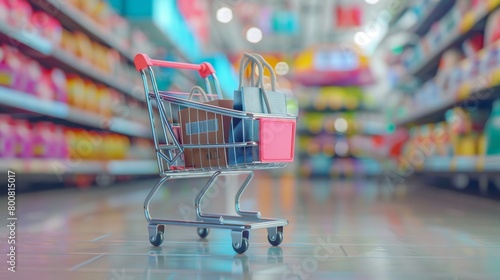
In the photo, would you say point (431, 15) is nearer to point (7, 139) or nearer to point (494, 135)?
point (494, 135)

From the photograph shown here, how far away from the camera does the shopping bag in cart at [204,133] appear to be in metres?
1.80

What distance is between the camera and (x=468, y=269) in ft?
4.66

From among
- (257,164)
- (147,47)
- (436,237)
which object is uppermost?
(147,47)

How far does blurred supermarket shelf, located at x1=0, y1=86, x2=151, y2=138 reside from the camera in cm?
397

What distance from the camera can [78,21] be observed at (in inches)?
200

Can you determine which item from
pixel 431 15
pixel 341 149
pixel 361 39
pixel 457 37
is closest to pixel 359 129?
pixel 341 149

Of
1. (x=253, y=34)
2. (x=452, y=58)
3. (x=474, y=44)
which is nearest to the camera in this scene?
(x=474, y=44)

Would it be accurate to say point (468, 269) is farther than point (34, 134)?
No

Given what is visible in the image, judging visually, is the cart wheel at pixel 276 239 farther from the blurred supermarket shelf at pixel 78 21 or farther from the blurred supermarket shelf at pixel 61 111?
the blurred supermarket shelf at pixel 78 21

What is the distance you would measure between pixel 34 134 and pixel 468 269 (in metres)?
3.81

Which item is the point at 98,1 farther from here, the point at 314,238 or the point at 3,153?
the point at 314,238

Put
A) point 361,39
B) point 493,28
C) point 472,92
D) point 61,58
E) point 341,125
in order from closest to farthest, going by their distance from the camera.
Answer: point 493,28, point 472,92, point 61,58, point 341,125, point 361,39

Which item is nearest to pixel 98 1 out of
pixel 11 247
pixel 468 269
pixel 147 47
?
pixel 147 47

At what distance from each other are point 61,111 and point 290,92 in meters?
7.43
